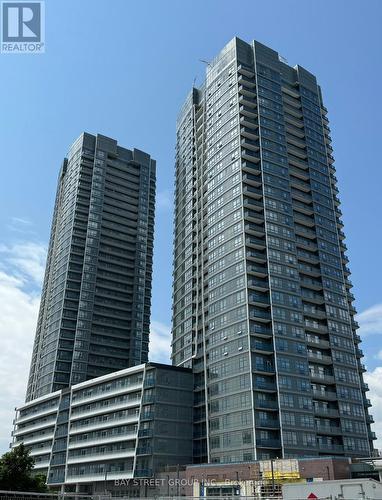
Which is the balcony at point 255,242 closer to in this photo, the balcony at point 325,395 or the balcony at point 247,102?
the balcony at point 325,395

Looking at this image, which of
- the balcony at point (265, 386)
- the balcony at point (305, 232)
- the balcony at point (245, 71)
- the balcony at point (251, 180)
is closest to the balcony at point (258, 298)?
the balcony at point (265, 386)

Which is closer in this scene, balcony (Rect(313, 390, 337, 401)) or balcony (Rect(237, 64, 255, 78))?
balcony (Rect(313, 390, 337, 401))

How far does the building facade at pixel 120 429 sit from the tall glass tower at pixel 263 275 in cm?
495

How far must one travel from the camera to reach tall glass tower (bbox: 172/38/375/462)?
9562 cm

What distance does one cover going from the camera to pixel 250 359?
9550cm

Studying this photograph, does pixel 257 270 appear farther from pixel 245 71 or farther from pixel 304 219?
pixel 245 71

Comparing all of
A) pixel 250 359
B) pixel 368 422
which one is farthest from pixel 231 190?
pixel 368 422

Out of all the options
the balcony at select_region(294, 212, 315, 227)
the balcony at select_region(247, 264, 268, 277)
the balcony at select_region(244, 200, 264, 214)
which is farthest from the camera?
the balcony at select_region(294, 212, 315, 227)

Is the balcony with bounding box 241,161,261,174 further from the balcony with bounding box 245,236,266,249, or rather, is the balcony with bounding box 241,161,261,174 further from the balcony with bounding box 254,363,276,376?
the balcony with bounding box 254,363,276,376

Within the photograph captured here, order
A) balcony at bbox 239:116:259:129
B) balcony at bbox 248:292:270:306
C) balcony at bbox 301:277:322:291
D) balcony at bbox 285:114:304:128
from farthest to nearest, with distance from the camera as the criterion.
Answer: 1. balcony at bbox 285:114:304:128
2. balcony at bbox 239:116:259:129
3. balcony at bbox 301:277:322:291
4. balcony at bbox 248:292:270:306

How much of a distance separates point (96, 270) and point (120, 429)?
6432 cm

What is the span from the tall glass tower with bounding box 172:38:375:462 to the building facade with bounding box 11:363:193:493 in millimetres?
4947

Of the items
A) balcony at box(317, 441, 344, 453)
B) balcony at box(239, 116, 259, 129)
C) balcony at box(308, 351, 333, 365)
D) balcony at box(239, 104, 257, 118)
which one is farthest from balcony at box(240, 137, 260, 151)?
balcony at box(317, 441, 344, 453)

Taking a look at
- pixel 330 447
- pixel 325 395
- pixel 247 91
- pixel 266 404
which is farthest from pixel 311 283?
pixel 247 91
